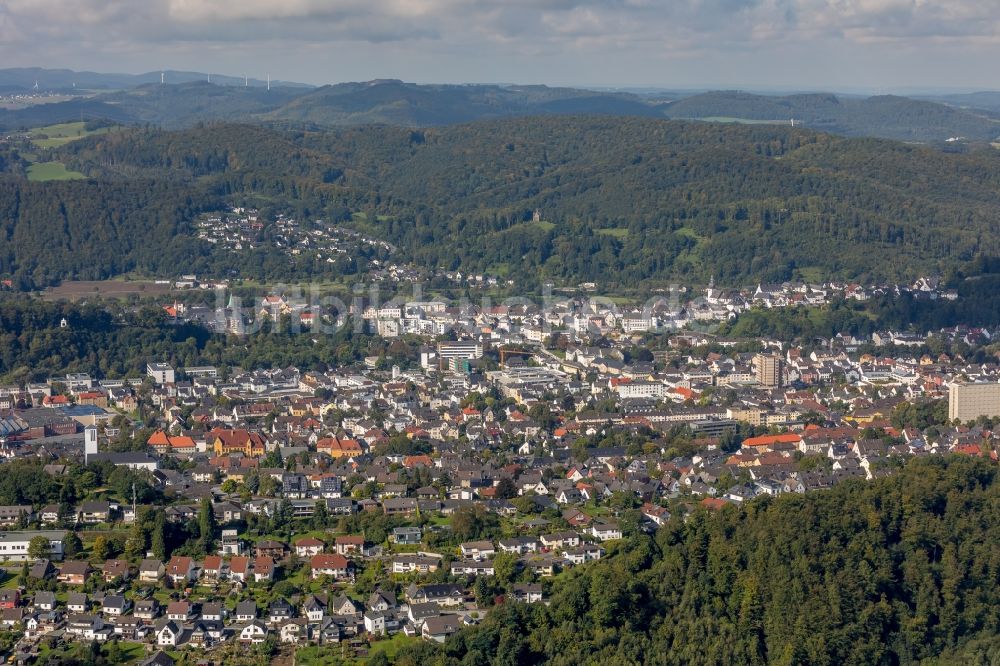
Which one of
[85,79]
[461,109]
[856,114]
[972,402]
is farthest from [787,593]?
[85,79]

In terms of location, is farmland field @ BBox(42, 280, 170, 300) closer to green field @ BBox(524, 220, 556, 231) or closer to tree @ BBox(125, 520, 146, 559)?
green field @ BBox(524, 220, 556, 231)

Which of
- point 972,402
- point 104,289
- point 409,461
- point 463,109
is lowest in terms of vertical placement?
point 104,289

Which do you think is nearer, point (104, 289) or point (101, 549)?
point (101, 549)

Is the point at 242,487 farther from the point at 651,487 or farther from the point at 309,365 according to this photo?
the point at 309,365

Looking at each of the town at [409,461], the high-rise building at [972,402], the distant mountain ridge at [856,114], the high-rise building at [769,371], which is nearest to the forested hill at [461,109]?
the distant mountain ridge at [856,114]

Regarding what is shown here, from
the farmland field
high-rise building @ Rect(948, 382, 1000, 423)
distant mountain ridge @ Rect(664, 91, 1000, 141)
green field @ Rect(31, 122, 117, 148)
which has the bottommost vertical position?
the farmland field

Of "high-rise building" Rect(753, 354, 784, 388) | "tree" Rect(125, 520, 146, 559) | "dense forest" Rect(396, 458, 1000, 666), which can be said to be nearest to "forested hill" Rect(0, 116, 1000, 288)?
"high-rise building" Rect(753, 354, 784, 388)

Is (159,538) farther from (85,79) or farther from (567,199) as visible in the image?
(85,79)

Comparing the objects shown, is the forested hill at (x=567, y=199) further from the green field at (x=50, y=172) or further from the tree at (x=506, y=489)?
the tree at (x=506, y=489)
